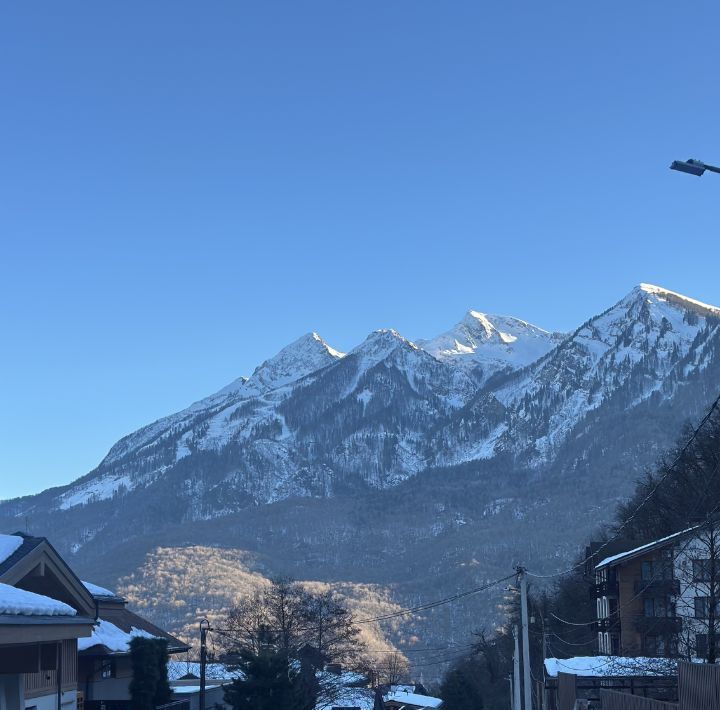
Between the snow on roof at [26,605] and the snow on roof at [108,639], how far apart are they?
20.5 meters

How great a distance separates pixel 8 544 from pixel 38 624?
11409 millimetres

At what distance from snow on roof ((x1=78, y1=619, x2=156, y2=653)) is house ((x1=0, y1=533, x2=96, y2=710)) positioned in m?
6.85

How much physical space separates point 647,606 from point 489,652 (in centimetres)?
4216

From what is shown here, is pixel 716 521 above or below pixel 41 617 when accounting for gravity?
above

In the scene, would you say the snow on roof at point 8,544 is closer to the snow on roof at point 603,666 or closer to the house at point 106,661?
the house at point 106,661

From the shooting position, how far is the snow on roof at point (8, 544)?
1158 inches

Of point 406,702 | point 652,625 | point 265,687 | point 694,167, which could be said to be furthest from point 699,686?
point 406,702

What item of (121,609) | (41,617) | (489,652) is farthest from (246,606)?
(41,617)

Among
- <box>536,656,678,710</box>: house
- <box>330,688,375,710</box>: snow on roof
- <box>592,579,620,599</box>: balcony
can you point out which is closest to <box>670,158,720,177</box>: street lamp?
<box>536,656,678,710</box>: house

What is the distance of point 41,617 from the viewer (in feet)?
65.4

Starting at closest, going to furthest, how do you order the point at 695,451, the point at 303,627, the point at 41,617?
the point at 41,617, the point at 695,451, the point at 303,627

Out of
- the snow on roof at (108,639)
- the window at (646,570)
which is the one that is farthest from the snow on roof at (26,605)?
the window at (646,570)

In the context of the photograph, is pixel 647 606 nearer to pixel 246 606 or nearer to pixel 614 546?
pixel 614 546

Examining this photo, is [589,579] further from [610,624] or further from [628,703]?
[628,703]
